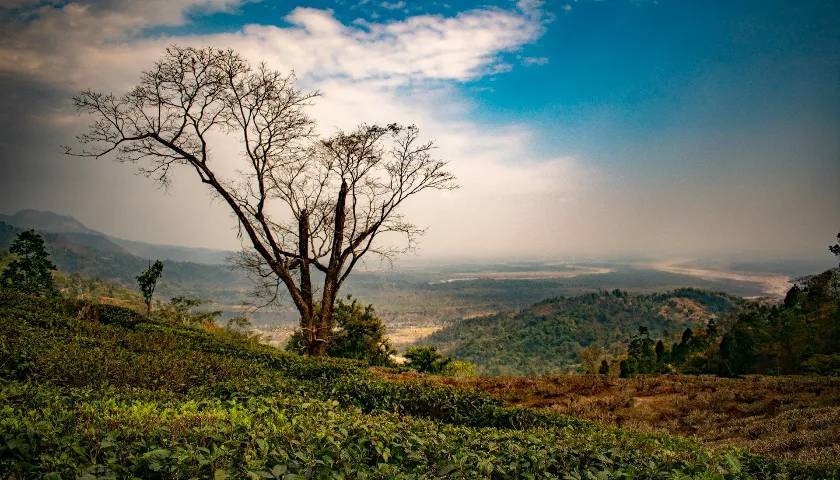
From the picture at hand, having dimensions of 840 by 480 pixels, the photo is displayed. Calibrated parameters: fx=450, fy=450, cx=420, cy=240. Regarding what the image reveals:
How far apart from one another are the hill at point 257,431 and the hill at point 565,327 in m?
105

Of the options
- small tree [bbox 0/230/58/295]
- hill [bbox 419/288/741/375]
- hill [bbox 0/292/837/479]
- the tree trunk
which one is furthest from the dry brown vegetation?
hill [bbox 419/288/741/375]

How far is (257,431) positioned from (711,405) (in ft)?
38.1

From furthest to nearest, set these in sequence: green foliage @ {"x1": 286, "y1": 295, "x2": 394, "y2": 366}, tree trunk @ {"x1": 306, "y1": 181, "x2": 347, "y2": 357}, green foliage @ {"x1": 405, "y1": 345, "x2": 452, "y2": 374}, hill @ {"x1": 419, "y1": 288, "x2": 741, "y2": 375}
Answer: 1. hill @ {"x1": 419, "y1": 288, "x2": 741, "y2": 375}
2. green foliage @ {"x1": 286, "y1": 295, "x2": 394, "y2": 366}
3. green foliage @ {"x1": 405, "y1": 345, "x2": 452, "y2": 374}
4. tree trunk @ {"x1": 306, "y1": 181, "x2": 347, "y2": 357}

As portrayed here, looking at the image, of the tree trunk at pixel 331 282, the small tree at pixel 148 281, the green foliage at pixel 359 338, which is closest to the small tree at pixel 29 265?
the small tree at pixel 148 281

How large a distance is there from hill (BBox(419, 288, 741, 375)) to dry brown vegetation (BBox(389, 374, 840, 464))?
97.7m

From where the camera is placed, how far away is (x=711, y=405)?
11477mm

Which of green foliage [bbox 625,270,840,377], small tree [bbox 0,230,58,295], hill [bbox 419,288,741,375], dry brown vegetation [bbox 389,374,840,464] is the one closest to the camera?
dry brown vegetation [bbox 389,374,840,464]

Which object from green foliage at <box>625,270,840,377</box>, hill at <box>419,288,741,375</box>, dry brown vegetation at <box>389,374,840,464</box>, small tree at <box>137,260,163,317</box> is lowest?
hill at <box>419,288,741,375</box>

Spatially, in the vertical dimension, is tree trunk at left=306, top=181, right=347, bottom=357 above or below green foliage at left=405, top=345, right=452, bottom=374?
above

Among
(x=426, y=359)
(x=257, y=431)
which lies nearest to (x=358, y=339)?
(x=426, y=359)

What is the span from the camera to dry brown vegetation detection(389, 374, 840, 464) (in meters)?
8.52

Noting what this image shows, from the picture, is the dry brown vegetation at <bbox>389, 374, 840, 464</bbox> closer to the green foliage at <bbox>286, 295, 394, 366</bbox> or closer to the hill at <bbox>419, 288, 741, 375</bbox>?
the green foliage at <bbox>286, 295, 394, 366</bbox>

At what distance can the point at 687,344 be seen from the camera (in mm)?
54438

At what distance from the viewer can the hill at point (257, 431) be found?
383 cm
